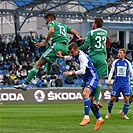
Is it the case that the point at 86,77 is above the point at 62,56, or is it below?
below

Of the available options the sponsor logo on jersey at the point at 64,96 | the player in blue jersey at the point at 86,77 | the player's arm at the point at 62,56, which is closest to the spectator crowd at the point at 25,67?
the sponsor logo on jersey at the point at 64,96

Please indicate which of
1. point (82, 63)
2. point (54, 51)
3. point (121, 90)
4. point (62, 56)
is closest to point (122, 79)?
point (121, 90)

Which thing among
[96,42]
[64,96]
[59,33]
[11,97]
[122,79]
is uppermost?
[59,33]

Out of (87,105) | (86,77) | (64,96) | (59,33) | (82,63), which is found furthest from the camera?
(64,96)

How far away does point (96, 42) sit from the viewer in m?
15.5

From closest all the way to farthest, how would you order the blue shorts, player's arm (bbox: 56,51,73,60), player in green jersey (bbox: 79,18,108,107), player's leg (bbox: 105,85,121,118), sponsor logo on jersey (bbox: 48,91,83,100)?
1. player's arm (bbox: 56,51,73,60)
2. player in green jersey (bbox: 79,18,108,107)
3. player's leg (bbox: 105,85,121,118)
4. the blue shorts
5. sponsor logo on jersey (bbox: 48,91,83,100)

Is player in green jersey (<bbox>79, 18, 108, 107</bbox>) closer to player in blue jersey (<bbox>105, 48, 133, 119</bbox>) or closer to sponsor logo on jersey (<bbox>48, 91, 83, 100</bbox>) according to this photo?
player in blue jersey (<bbox>105, 48, 133, 119</bbox>)

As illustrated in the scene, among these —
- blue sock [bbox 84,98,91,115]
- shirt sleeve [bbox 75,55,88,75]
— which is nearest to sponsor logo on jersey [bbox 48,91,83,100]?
blue sock [bbox 84,98,91,115]

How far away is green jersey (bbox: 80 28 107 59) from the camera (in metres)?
15.3

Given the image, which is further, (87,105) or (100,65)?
(100,65)

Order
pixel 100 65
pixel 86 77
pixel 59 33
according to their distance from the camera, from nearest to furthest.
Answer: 1. pixel 86 77
2. pixel 59 33
3. pixel 100 65

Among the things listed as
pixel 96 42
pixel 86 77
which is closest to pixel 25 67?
pixel 96 42

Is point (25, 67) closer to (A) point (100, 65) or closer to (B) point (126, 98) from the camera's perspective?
(B) point (126, 98)

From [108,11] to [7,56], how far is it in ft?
47.7
